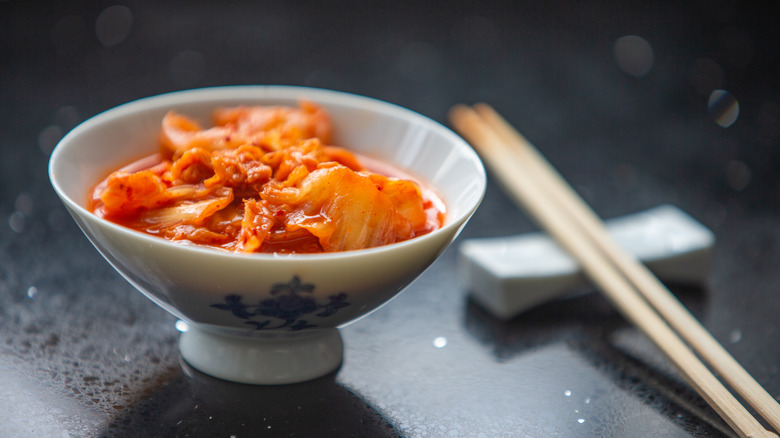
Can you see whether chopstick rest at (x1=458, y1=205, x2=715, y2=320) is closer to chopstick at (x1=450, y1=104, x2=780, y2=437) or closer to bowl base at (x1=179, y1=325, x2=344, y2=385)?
chopstick at (x1=450, y1=104, x2=780, y2=437)

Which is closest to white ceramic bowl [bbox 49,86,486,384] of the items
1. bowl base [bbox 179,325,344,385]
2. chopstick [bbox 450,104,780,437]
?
bowl base [bbox 179,325,344,385]

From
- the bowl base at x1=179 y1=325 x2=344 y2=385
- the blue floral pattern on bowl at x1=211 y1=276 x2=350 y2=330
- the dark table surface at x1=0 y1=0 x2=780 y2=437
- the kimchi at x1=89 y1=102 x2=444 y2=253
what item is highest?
the kimchi at x1=89 y1=102 x2=444 y2=253

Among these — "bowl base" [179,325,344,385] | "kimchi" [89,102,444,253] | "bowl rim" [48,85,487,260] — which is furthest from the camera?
"bowl base" [179,325,344,385]

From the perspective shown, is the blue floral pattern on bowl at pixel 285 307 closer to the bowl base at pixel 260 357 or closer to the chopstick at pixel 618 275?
the bowl base at pixel 260 357

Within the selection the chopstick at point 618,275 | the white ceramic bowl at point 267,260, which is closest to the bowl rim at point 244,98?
the white ceramic bowl at point 267,260

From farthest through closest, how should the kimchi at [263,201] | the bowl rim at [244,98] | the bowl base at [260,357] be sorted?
the bowl base at [260,357] < the kimchi at [263,201] < the bowl rim at [244,98]

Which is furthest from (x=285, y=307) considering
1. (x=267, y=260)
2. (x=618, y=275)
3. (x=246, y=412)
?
(x=618, y=275)

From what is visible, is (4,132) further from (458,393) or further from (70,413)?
(458,393)
